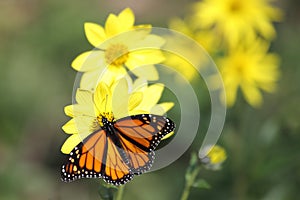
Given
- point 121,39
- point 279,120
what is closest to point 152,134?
point 121,39

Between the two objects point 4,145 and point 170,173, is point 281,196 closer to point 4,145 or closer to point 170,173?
point 170,173

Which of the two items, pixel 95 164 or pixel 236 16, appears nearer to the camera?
pixel 95 164

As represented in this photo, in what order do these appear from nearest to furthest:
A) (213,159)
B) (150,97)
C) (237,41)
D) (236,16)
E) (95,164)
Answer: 1. (95,164)
2. (150,97)
3. (213,159)
4. (237,41)
5. (236,16)

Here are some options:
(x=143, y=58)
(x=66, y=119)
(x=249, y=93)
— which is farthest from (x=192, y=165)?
(x=66, y=119)

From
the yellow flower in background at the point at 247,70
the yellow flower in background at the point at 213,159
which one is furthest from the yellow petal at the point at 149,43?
the yellow flower in background at the point at 247,70

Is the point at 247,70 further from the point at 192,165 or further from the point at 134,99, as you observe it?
the point at 134,99

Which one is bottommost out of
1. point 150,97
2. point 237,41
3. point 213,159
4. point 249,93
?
point 249,93
